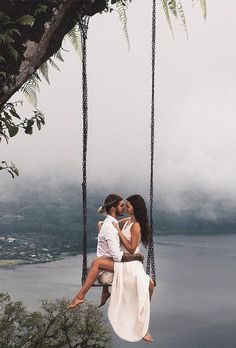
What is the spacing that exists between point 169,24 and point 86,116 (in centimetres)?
69

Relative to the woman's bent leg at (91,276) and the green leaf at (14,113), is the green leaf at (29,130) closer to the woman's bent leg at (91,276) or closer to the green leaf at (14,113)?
the green leaf at (14,113)

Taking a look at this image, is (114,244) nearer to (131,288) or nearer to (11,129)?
(131,288)

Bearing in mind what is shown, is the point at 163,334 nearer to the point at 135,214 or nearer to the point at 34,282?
the point at 34,282

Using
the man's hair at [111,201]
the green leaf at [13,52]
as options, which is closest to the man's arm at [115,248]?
the man's hair at [111,201]

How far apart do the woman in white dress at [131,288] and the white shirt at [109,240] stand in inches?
1.4

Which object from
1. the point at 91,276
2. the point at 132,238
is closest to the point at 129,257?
the point at 132,238

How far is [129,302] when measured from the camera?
137 inches

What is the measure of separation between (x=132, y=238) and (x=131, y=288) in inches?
10.8

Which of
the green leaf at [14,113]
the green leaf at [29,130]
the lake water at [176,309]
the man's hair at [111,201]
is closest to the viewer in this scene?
the green leaf at [14,113]

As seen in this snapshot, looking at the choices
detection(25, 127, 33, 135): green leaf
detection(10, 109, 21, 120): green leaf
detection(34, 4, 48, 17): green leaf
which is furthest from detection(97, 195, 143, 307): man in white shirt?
detection(34, 4, 48, 17): green leaf

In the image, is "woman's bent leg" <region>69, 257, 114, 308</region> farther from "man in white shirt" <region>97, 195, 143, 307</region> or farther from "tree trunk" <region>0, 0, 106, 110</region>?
"tree trunk" <region>0, 0, 106, 110</region>

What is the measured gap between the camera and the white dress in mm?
3441

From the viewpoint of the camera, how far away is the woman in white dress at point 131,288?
11.3ft

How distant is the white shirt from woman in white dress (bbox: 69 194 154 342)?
0.04m
